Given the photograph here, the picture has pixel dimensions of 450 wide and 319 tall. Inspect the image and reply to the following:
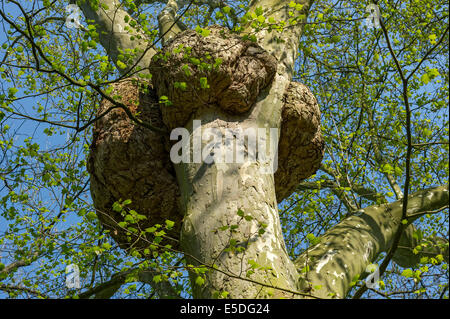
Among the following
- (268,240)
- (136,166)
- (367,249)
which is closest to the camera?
(268,240)

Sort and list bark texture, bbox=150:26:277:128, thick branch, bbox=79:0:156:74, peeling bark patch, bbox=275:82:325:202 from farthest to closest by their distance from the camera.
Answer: thick branch, bbox=79:0:156:74
peeling bark patch, bbox=275:82:325:202
bark texture, bbox=150:26:277:128

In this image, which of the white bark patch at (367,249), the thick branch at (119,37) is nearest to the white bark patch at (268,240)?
the white bark patch at (367,249)

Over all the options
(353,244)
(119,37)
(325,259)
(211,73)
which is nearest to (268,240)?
(325,259)

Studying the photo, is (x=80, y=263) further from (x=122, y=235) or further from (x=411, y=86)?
(x=411, y=86)

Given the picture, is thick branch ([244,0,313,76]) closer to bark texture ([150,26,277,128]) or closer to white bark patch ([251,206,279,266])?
bark texture ([150,26,277,128])

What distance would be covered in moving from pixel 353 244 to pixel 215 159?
153 centimetres

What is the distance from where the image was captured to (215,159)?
11.4ft

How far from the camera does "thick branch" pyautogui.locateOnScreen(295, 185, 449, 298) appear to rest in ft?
11.9

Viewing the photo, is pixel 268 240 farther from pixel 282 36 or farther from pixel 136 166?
pixel 282 36

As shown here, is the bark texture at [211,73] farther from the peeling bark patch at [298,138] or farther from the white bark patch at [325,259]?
the white bark patch at [325,259]

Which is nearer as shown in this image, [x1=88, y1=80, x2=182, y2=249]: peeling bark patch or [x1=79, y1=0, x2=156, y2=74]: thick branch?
[x1=88, y1=80, x2=182, y2=249]: peeling bark patch

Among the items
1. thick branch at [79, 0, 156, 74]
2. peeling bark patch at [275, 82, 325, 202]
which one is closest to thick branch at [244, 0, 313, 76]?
peeling bark patch at [275, 82, 325, 202]

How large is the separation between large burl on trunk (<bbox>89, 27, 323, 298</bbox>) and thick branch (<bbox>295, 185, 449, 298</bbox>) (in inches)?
20.2

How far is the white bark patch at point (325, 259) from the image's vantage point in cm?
371
